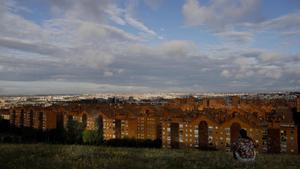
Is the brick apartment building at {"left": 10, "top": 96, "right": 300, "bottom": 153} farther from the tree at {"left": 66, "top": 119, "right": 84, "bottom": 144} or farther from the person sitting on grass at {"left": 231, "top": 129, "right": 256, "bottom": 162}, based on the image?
the person sitting on grass at {"left": 231, "top": 129, "right": 256, "bottom": 162}

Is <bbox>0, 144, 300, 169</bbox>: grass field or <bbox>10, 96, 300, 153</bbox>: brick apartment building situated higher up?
<bbox>0, 144, 300, 169</bbox>: grass field

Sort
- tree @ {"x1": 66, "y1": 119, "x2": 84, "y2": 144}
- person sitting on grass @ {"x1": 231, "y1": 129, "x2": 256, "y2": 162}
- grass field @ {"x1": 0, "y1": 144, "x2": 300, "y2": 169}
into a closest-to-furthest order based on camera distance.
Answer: person sitting on grass @ {"x1": 231, "y1": 129, "x2": 256, "y2": 162} < grass field @ {"x1": 0, "y1": 144, "x2": 300, "y2": 169} < tree @ {"x1": 66, "y1": 119, "x2": 84, "y2": 144}

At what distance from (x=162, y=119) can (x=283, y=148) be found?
3439 centimetres

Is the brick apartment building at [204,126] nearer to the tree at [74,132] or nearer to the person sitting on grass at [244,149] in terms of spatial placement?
the tree at [74,132]

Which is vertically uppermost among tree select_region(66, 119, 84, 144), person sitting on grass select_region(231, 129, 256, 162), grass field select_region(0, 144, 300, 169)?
person sitting on grass select_region(231, 129, 256, 162)

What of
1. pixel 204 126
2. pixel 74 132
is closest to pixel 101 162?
pixel 204 126

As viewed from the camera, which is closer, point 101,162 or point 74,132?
point 101,162

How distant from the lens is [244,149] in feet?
54.6

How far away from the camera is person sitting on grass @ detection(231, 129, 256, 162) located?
1662 cm

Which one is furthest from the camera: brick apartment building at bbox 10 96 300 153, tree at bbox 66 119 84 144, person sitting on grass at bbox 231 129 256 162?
tree at bbox 66 119 84 144

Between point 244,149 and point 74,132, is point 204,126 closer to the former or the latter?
point 74,132

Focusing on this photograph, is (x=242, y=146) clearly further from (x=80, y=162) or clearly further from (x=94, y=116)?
(x=94, y=116)

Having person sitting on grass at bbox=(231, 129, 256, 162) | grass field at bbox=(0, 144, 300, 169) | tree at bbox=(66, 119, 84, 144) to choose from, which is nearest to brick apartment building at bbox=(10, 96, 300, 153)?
tree at bbox=(66, 119, 84, 144)

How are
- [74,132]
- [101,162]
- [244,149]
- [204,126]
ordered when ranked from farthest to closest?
[74,132], [204,126], [101,162], [244,149]
